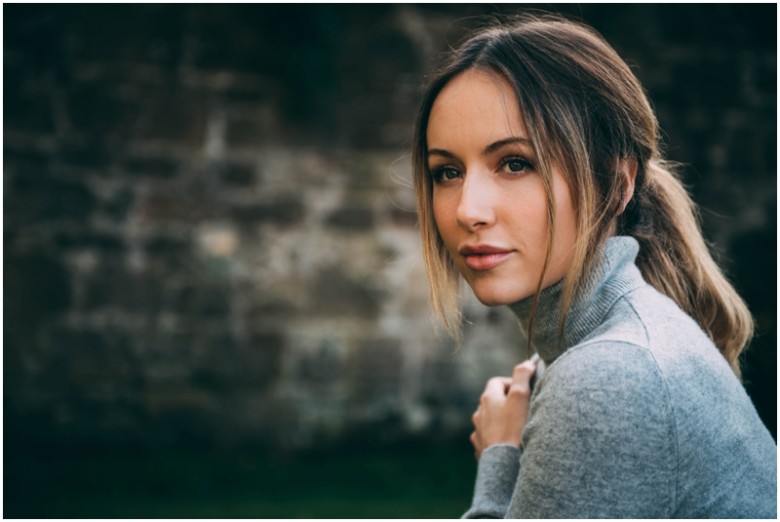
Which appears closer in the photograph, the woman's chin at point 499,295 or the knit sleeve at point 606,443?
the knit sleeve at point 606,443

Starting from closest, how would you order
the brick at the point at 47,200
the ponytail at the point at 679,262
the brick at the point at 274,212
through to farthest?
the ponytail at the point at 679,262 < the brick at the point at 47,200 < the brick at the point at 274,212

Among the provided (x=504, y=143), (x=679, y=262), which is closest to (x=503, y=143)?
(x=504, y=143)

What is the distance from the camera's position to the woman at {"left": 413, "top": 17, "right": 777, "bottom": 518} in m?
1.12

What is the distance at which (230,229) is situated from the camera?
15.2ft

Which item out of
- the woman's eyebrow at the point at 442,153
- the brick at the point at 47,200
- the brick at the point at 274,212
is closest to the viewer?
the woman's eyebrow at the point at 442,153

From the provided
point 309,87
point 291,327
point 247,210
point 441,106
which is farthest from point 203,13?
point 441,106

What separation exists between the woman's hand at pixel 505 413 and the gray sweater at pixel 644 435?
303mm

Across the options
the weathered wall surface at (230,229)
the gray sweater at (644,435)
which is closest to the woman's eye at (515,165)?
the gray sweater at (644,435)

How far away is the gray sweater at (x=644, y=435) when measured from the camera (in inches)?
43.4

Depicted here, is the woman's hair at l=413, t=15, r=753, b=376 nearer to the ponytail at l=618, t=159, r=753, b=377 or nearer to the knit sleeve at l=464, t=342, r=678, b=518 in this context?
the ponytail at l=618, t=159, r=753, b=377

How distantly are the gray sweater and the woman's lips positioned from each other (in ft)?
0.78

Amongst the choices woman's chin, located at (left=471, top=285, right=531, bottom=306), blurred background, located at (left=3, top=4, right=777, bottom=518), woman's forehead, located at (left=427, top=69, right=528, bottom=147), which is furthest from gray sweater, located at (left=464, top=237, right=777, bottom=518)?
blurred background, located at (left=3, top=4, right=777, bottom=518)

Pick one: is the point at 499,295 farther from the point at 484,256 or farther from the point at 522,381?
the point at 522,381

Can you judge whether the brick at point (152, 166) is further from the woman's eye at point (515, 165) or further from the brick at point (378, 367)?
the woman's eye at point (515, 165)
